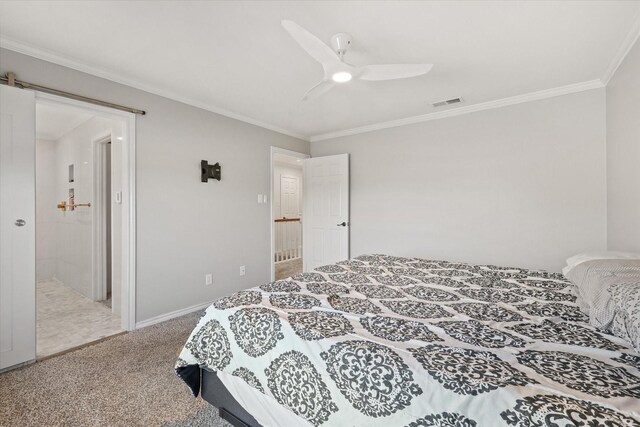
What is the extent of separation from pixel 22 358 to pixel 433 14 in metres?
3.71

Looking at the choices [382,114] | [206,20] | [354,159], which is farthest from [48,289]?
[382,114]

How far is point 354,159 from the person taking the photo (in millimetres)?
4379

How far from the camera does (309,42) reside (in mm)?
1609

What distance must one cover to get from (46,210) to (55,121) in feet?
5.41

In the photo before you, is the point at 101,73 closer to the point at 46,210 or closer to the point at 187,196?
the point at 187,196

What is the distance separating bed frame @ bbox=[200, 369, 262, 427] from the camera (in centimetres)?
145

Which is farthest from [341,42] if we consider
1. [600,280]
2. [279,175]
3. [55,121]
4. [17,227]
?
[279,175]

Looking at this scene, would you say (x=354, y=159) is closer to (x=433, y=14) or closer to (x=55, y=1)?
(x=433, y=14)

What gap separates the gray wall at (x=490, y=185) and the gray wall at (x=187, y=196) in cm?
153

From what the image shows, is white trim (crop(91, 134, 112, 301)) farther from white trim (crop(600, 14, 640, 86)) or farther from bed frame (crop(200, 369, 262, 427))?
white trim (crop(600, 14, 640, 86))

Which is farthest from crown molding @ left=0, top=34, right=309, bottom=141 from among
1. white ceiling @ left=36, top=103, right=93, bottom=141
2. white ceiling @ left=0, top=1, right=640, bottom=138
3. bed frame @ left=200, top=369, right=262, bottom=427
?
bed frame @ left=200, top=369, right=262, bottom=427

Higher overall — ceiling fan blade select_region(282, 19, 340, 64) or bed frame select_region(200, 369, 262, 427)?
ceiling fan blade select_region(282, 19, 340, 64)

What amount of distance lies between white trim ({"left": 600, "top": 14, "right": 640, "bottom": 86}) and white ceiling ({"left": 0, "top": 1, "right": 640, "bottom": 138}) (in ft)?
0.08

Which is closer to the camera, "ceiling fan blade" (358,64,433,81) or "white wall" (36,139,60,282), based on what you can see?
"ceiling fan blade" (358,64,433,81)
